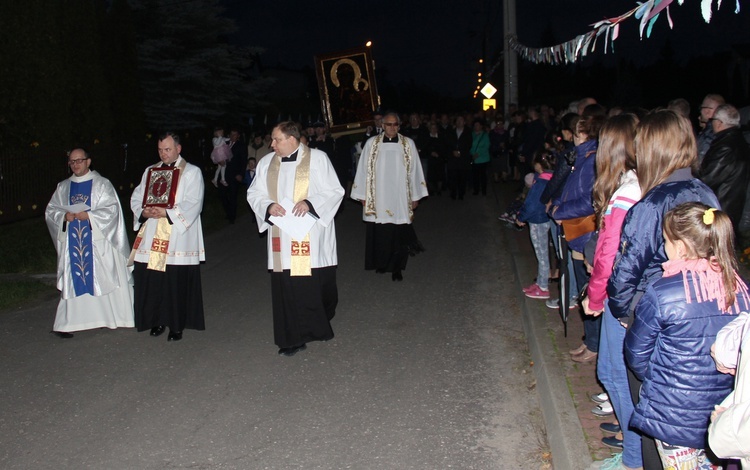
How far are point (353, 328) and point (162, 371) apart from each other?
202cm

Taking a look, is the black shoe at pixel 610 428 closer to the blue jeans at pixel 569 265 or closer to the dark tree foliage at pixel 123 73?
the blue jeans at pixel 569 265

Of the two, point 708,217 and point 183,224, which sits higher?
point 708,217

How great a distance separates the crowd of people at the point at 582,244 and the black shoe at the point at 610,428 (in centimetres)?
2

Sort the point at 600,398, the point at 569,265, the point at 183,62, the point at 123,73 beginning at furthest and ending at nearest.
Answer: the point at 183,62 < the point at 123,73 < the point at 569,265 < the point at 600,398

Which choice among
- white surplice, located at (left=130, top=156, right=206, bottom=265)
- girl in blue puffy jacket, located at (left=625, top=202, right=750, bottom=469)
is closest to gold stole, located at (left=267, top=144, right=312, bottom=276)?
white surplice, located at (left=130, top=156, right=206, bottom=265)

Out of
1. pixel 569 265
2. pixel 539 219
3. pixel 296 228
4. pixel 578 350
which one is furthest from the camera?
pixel 539 219

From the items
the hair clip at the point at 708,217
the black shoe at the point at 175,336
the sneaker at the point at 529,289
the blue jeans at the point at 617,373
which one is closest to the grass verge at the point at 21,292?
the black shoe at the point at 175,336

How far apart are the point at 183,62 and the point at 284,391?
29.7m

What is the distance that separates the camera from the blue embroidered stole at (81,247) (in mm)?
7855

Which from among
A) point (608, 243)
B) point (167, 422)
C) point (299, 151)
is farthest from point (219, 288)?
point (608, 243)

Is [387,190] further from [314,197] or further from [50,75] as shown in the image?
[50,75]

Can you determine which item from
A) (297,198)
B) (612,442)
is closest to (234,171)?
(297,198)

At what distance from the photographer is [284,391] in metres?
6.18

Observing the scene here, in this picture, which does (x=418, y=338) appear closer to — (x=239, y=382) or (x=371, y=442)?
(x=239, y=382)
